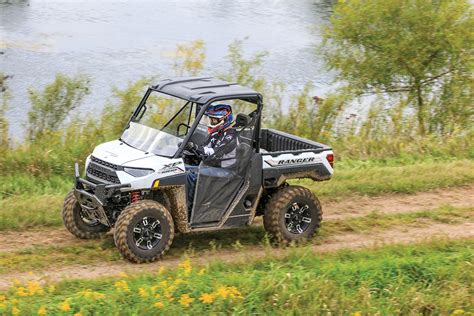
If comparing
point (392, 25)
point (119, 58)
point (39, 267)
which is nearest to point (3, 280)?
point (39, 267)

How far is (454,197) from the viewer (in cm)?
1230

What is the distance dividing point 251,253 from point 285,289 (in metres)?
1.50

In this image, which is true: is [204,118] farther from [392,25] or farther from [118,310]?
[392,25]

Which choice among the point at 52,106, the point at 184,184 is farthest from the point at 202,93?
the point at 52,106


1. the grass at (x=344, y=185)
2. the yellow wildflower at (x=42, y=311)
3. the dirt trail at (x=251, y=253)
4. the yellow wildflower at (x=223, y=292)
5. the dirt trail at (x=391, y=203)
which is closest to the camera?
the yellow wildflower at (x=42, y=311)

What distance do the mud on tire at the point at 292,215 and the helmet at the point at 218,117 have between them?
1028mm

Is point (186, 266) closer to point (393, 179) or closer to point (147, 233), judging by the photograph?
point (147, 233)

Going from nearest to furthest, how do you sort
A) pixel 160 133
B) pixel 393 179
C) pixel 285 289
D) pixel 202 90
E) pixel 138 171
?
pixel 285 289, pixel 138 171, pixel 202 90, pixel 160 133, pixel 393 179

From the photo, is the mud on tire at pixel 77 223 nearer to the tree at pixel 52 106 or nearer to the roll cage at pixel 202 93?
the roll cage at pixel 202 93

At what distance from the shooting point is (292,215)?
33.0 ft

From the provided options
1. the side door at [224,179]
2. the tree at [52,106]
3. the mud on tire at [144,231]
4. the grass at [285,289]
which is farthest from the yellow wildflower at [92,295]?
the tree at [52,106]

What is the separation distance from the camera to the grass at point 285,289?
7887 millimetres

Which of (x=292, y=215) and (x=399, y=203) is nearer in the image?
(x=292, y=215)

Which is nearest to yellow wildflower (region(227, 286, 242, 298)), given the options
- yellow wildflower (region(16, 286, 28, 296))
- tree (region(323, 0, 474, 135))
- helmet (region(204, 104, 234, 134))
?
yellow wildflower (region(16, 286, 28, 296))
